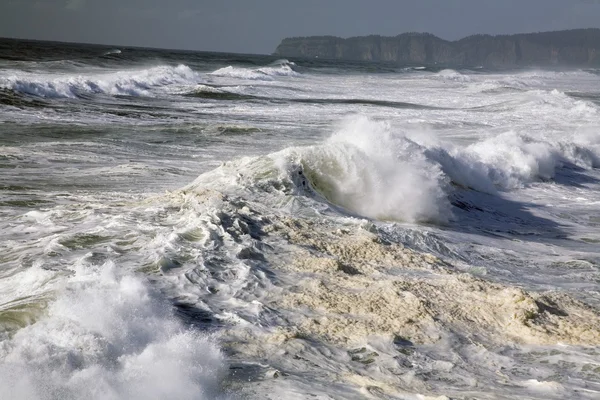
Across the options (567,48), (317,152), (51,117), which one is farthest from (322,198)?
(567,48)

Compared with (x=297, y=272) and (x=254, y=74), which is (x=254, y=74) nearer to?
(x=254, y=74)

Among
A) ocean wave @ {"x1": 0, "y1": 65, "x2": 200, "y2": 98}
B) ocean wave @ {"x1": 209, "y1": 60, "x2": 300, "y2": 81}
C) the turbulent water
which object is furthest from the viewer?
ocean wave @ {"x1": 209, "y1": 60, "x2": 300, "y2": 81}

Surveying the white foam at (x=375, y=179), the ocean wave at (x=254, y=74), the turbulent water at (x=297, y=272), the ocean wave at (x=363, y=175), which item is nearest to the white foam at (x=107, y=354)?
the turbulent water at (x=297, y=272)

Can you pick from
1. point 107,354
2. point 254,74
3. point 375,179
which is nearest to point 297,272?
point 107,354

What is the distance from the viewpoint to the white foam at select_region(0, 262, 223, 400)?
11.6 ft

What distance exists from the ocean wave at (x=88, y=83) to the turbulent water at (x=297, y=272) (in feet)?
29.7

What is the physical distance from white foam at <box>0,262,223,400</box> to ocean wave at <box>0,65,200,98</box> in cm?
1850

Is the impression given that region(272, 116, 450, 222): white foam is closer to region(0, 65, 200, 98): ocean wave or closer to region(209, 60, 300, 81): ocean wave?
region(0, 65, 200, 98): ocean wave

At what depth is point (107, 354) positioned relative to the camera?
153 inches

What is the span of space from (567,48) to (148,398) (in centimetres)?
19641

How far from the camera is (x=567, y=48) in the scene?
184 m

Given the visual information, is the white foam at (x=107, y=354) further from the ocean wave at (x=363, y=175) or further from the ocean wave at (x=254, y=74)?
the ocean wave at (x=254, y=74)

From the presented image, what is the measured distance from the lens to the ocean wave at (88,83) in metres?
21.8

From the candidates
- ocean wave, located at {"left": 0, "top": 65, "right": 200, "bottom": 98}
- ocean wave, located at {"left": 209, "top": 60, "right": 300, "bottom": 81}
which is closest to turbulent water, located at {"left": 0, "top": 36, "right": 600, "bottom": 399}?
ocean wave, located at {"left": 0, "top": 65, "right": 200, "bottom": 98}
